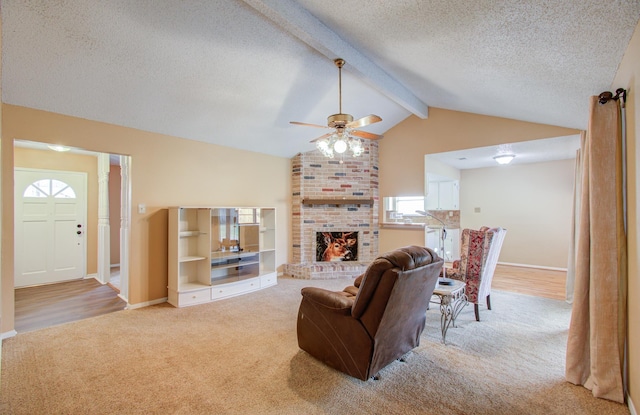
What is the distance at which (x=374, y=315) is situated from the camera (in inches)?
87.0

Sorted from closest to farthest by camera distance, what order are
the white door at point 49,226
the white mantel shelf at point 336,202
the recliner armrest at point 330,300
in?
the recliner armrest at point 330,300
the white door at point 49,226
the white mantel shelf at point 336,202

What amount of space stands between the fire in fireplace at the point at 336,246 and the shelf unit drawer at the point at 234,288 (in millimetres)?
1594

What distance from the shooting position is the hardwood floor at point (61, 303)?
3650 mm

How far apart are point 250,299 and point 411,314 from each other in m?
2.64

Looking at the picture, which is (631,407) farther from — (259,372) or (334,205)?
(334,205)

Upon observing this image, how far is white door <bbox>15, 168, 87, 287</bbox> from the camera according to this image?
5.16 m

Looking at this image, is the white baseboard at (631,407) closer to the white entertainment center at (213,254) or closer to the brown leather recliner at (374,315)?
the brown leather recliner at (374,315)

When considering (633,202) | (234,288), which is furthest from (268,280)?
(633,202)

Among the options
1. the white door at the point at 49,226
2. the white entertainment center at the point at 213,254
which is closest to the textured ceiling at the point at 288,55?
the white entertainment center at the point at 213,254

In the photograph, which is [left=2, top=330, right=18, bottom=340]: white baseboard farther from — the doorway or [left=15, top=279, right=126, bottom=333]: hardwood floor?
the doorway

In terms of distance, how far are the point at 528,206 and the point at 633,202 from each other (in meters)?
5.49

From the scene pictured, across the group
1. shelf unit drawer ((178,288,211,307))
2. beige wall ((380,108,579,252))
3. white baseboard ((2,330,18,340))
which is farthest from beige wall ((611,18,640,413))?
white baseboard ((2,330,18,340))

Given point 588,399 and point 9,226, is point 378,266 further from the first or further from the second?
point 9,226

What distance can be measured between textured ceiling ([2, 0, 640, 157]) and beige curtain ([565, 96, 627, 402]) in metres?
0.50
